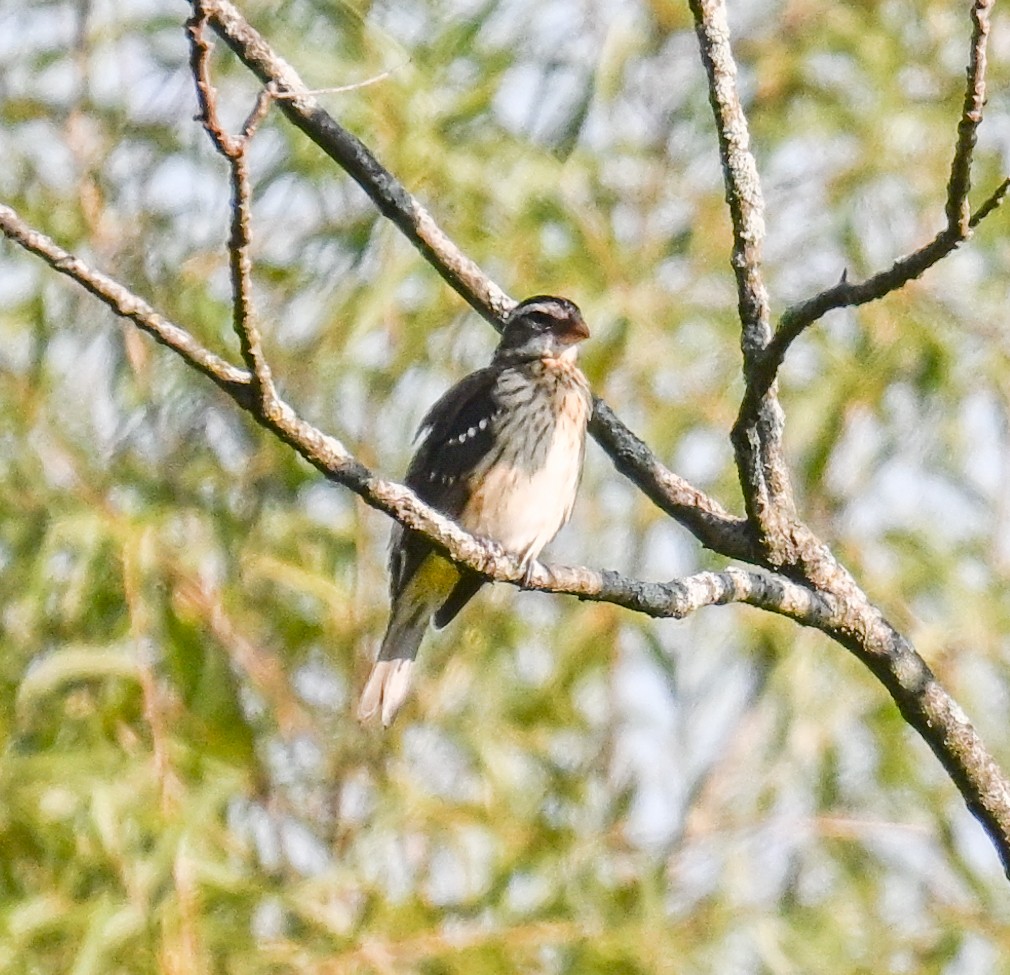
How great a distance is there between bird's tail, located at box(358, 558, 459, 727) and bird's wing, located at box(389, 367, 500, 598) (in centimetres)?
5

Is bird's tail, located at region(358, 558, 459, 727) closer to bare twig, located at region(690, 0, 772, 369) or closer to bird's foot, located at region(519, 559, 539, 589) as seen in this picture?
bird's foot, located at region(519, 559, 539, 589)

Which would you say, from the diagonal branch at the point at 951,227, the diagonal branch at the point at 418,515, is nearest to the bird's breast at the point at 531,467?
the diagonal branch at the point at 418,515

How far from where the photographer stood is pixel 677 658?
7.18m

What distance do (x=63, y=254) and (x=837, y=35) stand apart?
495 cm

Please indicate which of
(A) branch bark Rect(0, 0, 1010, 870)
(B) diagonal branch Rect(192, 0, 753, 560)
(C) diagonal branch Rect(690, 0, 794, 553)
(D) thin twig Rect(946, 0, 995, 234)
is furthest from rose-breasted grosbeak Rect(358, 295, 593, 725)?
(D) thin twig Rect(946, 0, 995, 234)

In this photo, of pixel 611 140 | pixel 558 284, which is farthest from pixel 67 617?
pixel 611 140

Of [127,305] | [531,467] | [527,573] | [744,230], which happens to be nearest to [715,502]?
[527,573]

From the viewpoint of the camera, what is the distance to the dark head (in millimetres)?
5445

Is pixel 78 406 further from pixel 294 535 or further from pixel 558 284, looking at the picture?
pixel 558 284

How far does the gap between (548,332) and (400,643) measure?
90 cm

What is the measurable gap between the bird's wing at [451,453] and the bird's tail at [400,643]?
0.15 feet

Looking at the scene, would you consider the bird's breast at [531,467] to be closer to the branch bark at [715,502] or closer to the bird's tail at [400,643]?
the bird's tail at [400,643]

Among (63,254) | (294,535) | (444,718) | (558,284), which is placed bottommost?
(63,254)

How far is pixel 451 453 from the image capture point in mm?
5484
